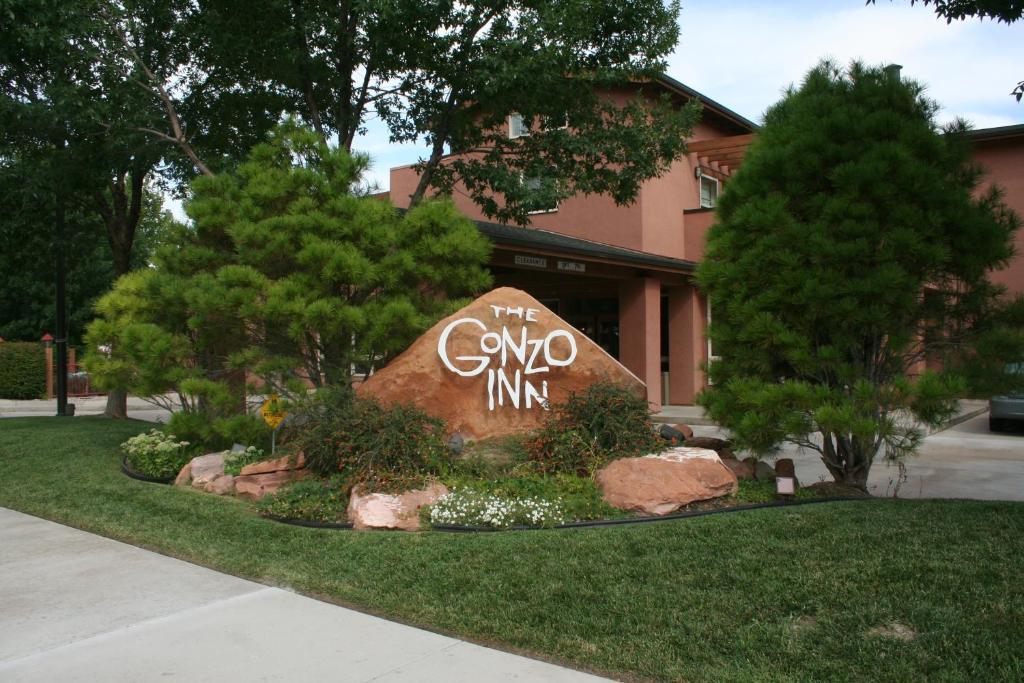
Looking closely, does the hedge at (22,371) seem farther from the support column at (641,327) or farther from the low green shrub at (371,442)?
the low green shrub at (371,442)

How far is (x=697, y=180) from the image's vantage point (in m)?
23.5

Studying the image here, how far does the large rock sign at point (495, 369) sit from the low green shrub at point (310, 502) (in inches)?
48.5

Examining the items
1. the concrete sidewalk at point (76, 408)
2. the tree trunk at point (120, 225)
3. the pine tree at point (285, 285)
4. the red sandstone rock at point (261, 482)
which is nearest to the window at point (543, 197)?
the pine tree at point (285, 285)

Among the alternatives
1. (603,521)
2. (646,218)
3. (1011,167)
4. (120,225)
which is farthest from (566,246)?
(1011,167)

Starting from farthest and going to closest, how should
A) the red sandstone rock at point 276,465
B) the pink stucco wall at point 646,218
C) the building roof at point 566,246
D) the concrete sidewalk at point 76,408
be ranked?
the concrete sidewalk at point 76,408 < the pink stucco wall at point 646,218 < the building roof at point 566,246 < the red sandstone rock at point 276,465

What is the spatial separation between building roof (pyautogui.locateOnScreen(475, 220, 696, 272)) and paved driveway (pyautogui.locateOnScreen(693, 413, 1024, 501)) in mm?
4533

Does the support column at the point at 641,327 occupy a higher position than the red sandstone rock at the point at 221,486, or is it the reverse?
the support column at the point at 641,327

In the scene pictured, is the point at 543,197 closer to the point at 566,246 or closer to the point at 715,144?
the point at 566,246

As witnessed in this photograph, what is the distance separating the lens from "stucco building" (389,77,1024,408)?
65.9 ft

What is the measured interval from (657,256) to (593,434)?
1314 centimetres

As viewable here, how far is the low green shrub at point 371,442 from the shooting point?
7.48 m

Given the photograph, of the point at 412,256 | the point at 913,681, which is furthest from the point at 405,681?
the point at 412,256

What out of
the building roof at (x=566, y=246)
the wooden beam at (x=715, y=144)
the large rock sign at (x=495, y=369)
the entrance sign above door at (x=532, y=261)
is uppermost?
the wooden beam at (x=715, y=144)

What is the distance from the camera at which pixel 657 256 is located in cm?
2064
